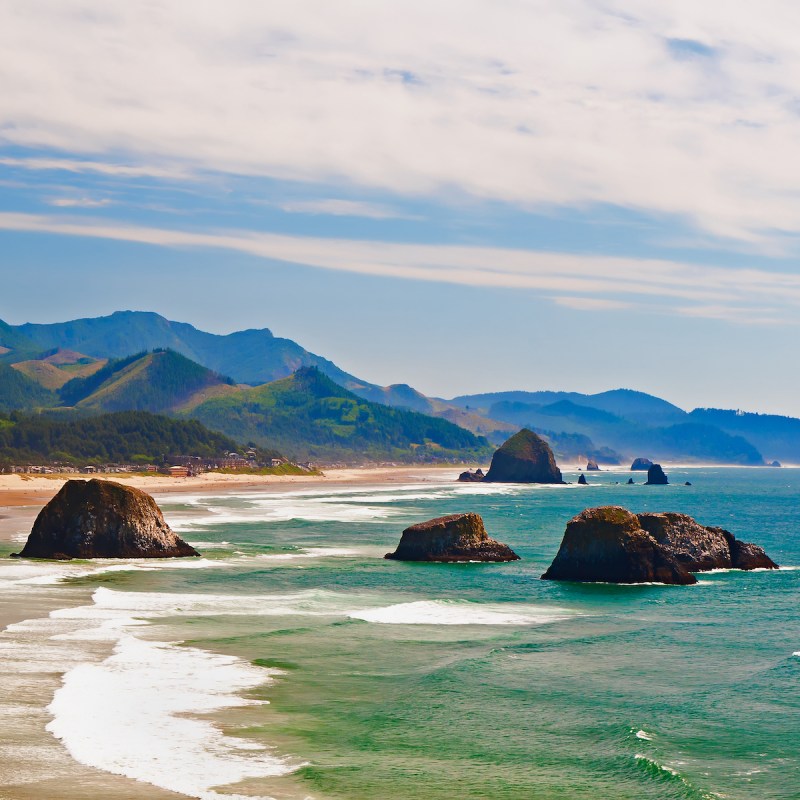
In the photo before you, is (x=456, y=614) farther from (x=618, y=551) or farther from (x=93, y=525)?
(x=93, y=525)

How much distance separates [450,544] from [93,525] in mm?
20300

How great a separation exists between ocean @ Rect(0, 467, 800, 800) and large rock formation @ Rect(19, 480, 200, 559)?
125 inches

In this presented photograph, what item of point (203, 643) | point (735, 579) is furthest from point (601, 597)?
point (203, 643)

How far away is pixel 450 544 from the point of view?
63844mm

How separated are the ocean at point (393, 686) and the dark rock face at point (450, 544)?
7902 mm

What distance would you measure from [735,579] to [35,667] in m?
38.3

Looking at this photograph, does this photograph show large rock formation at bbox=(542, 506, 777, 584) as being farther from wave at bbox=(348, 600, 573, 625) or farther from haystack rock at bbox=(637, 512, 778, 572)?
wave at bbox=(348, 600, 573, 625)

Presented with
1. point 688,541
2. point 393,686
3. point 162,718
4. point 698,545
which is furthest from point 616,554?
point 162,718

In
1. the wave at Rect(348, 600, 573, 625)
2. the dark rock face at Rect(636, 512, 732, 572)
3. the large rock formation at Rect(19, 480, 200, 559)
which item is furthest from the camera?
the large rock formation at Rect(19, 480, 200, 559)

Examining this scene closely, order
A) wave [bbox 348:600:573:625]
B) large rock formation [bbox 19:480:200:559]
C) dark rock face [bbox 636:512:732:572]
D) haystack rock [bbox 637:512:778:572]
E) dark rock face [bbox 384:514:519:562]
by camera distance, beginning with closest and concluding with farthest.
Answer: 1. wave [bbox 348:600:573:625]
2. dark rock face [bbox 636:512:732:572]
3. haystack rock [bbox 637:512:778:572]
4. large rock formation [bbox 19:480:200:559]
5. dark rock face [bbox 384:514:519:562]

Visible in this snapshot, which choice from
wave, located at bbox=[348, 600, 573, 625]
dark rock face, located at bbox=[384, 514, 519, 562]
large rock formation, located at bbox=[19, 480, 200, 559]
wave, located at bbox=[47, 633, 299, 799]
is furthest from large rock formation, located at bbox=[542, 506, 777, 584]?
wave, located at bbox=[47, 633, 299, 799]

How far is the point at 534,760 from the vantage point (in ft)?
72.0

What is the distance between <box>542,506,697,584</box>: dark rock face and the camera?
175 ft

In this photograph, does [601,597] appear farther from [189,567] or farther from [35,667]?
[35,667]
